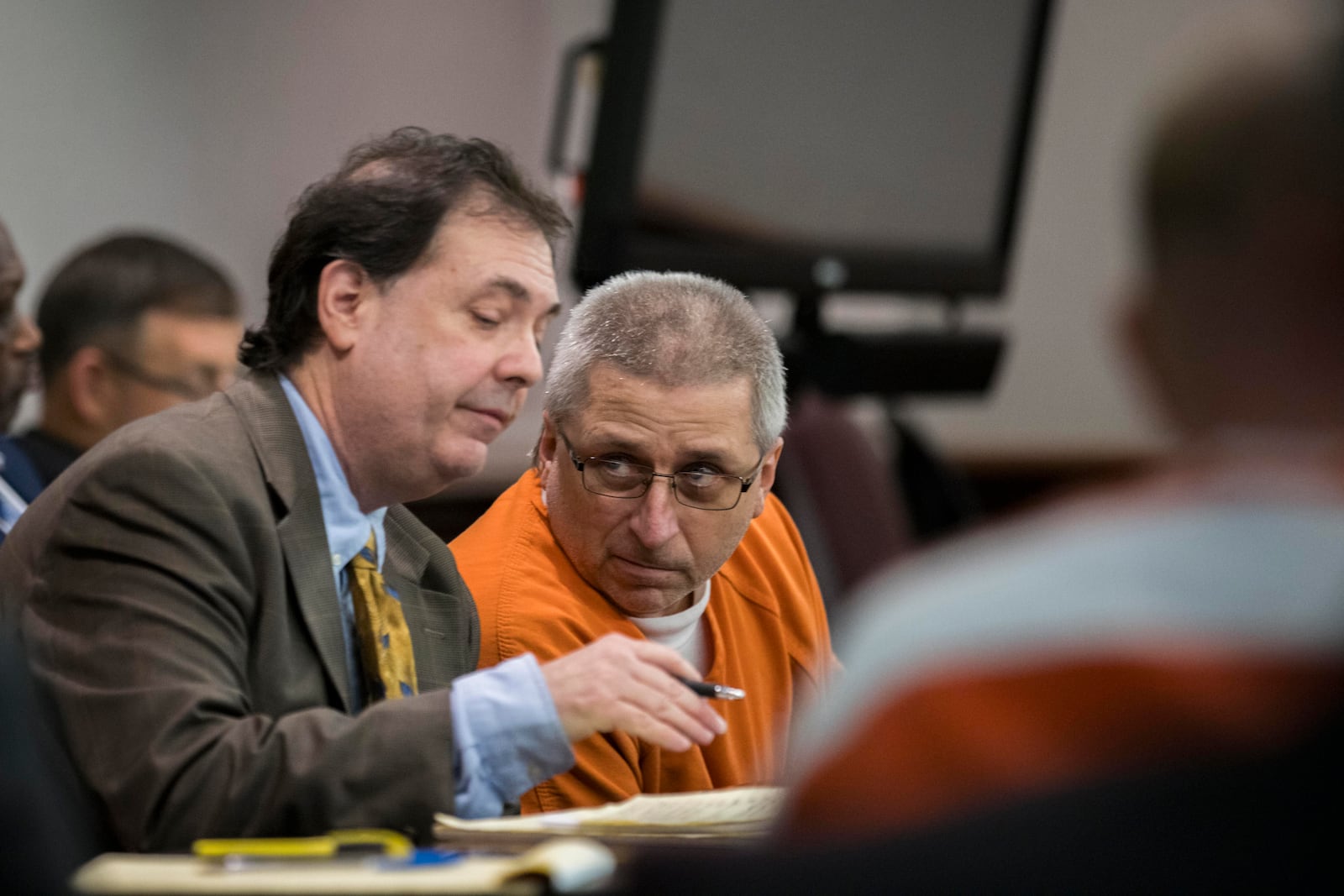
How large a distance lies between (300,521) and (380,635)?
15 centimetres

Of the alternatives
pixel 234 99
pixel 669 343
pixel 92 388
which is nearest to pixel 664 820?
pixel 669 343

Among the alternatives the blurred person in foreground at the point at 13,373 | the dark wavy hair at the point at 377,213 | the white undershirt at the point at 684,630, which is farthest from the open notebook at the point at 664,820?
the blurred person in foreground at the point at 13,373

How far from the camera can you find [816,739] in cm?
78

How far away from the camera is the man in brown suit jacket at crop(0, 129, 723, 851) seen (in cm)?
135

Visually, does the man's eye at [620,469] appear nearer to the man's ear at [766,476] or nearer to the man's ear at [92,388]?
the man's ear at [766,476]

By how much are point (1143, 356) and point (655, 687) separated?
72cm

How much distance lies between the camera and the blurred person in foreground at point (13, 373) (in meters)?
2.38

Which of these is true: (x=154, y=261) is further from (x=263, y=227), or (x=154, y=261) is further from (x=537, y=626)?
(x=537, y=626)

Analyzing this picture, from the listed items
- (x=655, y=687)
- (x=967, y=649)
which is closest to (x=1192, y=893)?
(x=967, y=649)

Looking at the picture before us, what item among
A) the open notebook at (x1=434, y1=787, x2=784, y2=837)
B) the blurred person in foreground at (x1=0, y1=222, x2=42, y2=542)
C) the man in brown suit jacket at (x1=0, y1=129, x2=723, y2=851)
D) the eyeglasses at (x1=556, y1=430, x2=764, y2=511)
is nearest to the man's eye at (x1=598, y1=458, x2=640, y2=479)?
the eyeglasses at (x1=556, y1=430, x2=764, y2=511)

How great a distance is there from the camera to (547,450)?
6.36 feet

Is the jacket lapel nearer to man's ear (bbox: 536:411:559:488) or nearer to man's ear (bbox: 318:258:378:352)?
man's ear (bbox: 318:258:378:352)

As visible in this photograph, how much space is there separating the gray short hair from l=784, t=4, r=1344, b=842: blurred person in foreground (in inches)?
43.2

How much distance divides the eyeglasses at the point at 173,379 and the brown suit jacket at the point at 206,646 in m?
1.55
